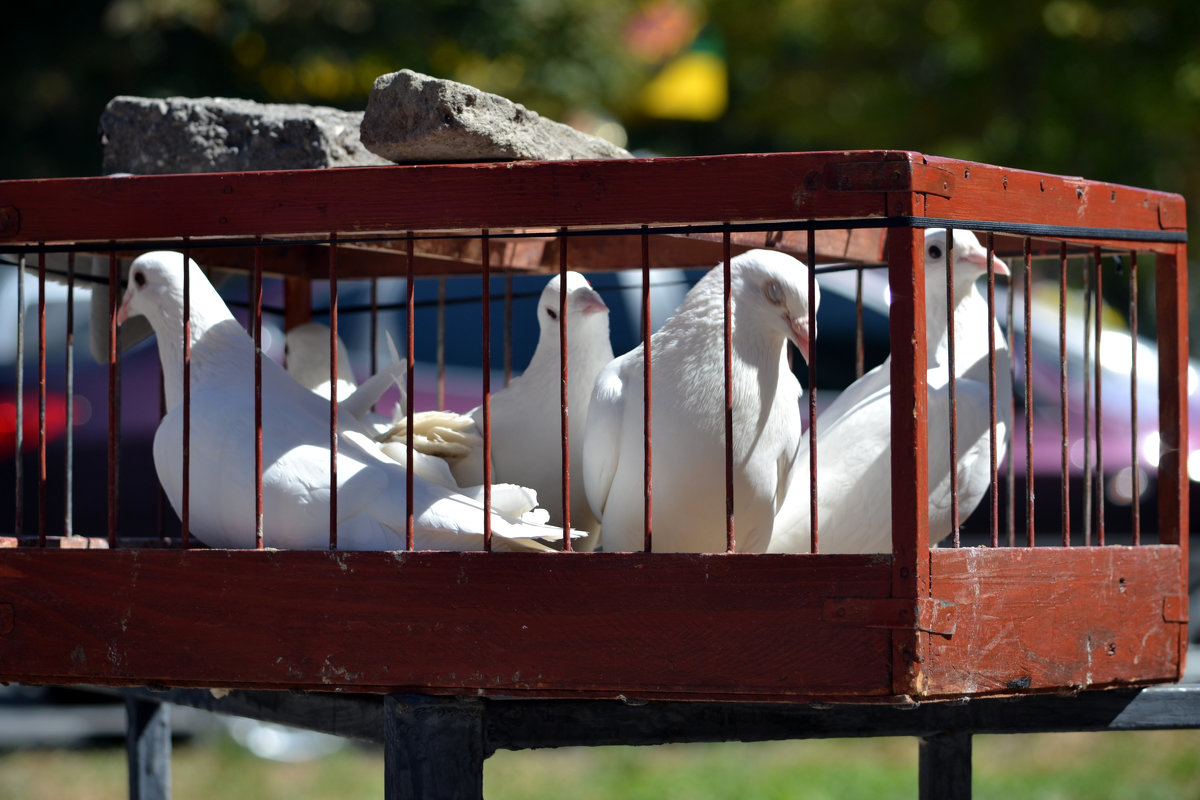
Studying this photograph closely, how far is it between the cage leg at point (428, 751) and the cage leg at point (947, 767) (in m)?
1.31

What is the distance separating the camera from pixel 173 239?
260cm


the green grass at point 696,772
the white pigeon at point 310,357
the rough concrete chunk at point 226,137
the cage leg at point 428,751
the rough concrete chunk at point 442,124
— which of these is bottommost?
the green grass at point 696,772

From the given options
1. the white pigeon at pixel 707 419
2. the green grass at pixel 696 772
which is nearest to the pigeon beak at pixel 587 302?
the white pigeon at pixel 707 419

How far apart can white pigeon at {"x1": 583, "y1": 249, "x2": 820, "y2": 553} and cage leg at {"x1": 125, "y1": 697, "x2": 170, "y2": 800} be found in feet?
5.58

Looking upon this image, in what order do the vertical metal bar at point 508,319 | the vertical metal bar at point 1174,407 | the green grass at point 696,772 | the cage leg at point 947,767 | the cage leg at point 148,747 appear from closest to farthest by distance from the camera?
1. the vertical metal bar at point 1174,407
2. the cage leg at point 947,767
3. the vertical metal bar at point 508,319
4. the cage leg at point 148,747
5. the green grass at point 696,772

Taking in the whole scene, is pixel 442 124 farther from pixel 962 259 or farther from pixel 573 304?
pixel 962 259

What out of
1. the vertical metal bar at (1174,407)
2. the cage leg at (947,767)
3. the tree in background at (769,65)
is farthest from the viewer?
the tree in background at (769,65)

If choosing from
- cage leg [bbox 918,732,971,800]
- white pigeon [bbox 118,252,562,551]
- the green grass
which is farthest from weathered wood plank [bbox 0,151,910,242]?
the green grass

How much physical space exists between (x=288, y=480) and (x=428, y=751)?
51 centimetres

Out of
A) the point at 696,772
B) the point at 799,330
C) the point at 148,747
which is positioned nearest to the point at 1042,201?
the point at 799,330

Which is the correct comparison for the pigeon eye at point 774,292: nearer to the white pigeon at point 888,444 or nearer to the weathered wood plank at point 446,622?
the white pigeon at point 888,444

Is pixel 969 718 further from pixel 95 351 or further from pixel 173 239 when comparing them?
pixel 95 351

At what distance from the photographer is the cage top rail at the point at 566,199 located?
2.27m

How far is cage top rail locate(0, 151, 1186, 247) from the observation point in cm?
227
